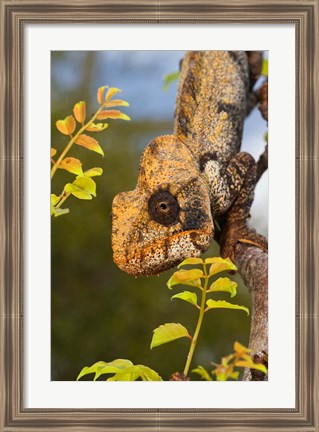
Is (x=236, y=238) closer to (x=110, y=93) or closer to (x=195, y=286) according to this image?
(x=195, y=286)

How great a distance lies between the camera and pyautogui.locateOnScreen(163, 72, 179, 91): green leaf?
2318 millimetres

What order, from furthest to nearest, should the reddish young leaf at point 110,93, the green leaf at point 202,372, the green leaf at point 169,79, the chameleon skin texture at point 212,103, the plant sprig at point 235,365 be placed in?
the green leaf at point 169,79 → the chameleon skin texture at point 212,103 → the reddish young leaf at point 110,93 → the green leaf at point 202,372 → the plant sprig at point 235,365

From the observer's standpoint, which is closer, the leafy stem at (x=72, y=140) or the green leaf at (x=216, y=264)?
the green leaf at (x=216, y=264)

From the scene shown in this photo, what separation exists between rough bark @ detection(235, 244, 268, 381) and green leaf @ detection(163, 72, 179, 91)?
757 millimetres

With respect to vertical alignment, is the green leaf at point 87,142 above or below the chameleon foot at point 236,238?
above

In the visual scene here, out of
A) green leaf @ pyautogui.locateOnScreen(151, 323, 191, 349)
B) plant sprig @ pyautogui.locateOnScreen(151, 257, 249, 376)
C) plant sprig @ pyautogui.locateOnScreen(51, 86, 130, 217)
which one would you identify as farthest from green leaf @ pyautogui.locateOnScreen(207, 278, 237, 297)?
plant sprig @ pyautogui.locateOnScreen(51, 86, 130, 217)

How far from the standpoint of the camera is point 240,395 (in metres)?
1.74

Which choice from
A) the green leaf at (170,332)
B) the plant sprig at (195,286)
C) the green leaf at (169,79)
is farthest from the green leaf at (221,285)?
the green leaf at (169,79)

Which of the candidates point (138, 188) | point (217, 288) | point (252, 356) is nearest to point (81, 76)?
point (138, 188)

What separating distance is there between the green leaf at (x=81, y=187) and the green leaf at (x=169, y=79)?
2.17 ft

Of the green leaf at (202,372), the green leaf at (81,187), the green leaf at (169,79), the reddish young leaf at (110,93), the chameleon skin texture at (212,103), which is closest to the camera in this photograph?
the green leaf at (202,372)

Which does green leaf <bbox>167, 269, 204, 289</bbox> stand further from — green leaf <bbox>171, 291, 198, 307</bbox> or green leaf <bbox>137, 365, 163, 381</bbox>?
green leaf <bbox>137, 365, 163, 381</bbox>

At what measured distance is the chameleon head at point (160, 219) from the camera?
1.77m

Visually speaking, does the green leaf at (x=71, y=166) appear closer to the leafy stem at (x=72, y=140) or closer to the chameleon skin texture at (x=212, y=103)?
the leafy stem at (x=72, y=140)
